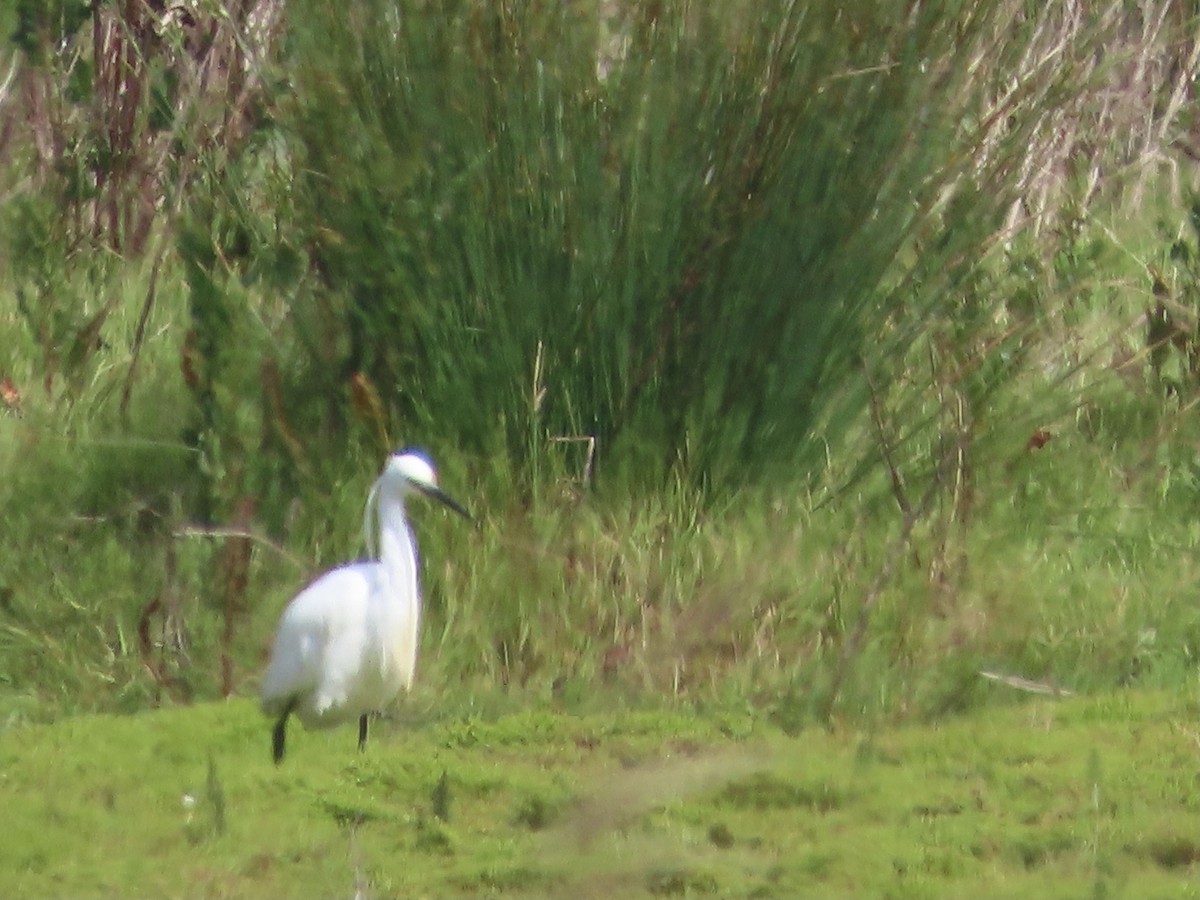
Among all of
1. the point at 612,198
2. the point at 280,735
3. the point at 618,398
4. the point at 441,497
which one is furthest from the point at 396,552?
A: the point at 612,198

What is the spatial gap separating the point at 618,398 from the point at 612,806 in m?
1.46

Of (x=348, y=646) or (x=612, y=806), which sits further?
(x=348, y=646)

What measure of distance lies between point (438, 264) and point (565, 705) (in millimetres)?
1049

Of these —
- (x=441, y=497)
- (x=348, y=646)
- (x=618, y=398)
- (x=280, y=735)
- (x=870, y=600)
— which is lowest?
(x=280, y=735)

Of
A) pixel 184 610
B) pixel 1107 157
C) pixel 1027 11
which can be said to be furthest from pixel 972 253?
pixel 1107 157

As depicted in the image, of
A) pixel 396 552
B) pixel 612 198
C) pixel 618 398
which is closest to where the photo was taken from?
pixel 396 552

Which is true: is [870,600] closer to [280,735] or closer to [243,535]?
[280,735]

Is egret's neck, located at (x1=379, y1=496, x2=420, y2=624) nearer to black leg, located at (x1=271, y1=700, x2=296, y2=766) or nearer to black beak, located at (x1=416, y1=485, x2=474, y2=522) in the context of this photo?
black beak, located at (x1=416, y1=485, x2=474, y2=522)

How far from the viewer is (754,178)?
14.9ft

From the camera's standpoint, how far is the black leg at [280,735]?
3678 mm

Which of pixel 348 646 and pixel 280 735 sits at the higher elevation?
pixel 348 646

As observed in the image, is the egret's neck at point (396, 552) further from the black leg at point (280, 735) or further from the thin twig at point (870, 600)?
Result: the thin twig at point (870, 600)

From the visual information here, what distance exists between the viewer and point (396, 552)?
3898 mm

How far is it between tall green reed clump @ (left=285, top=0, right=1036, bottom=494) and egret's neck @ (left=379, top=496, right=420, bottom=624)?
1.65ft
